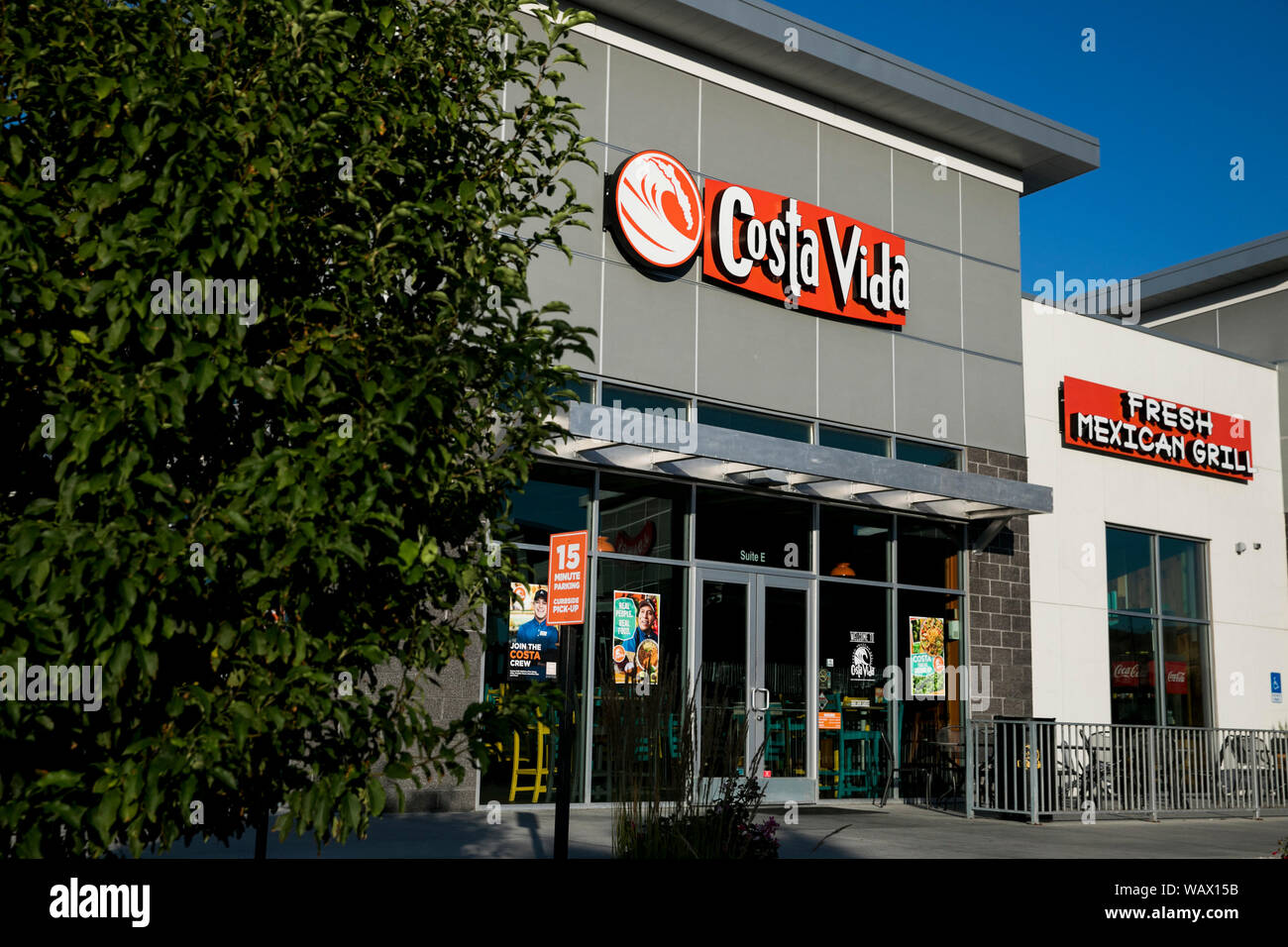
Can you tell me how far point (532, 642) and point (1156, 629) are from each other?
11.3 metres

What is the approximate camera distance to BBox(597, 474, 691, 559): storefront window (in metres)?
13.9

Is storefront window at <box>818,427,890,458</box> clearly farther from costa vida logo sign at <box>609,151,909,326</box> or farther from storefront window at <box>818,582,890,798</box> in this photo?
storefront window at <box>818,582,890,798</box>

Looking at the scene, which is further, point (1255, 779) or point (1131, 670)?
point (1131, 670)

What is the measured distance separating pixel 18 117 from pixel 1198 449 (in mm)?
20059

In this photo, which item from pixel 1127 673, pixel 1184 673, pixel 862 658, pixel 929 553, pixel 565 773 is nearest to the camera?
pixel 565 773

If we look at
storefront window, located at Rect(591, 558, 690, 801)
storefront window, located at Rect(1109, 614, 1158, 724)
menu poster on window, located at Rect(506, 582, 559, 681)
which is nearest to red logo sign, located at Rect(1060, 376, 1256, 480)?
storefront window, located at Rect(1109, 614, 1158, 724)

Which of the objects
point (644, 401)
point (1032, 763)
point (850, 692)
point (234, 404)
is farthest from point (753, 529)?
point (234, 404)

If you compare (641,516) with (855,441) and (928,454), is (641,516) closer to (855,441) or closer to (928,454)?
(855,441)

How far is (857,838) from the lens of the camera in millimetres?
11469

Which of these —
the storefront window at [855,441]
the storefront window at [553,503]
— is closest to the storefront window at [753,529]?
the storefront window at [855,441]

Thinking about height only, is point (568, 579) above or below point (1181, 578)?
below

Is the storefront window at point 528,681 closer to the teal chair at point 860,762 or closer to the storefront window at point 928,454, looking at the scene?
the teal chair at point 860,762

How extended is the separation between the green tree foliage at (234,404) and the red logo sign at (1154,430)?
52.2 ft
